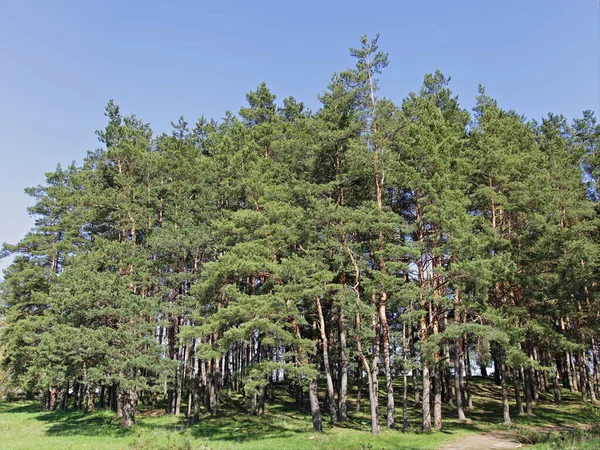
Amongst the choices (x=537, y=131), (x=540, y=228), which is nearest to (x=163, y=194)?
(x=540, y=228)

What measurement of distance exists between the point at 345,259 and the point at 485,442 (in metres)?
10.2

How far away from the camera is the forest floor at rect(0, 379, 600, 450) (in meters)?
17.5

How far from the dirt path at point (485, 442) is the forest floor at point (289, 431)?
0.13 feet

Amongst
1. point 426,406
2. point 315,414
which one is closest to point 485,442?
point 426,406

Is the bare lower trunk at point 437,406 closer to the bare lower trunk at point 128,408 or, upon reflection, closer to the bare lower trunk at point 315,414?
the bare lower trunk at point 315,414

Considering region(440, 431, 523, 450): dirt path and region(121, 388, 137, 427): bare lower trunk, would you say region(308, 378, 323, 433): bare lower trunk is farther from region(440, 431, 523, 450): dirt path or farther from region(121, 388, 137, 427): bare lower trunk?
region(121, 388, 137, 427): bare lower trunk

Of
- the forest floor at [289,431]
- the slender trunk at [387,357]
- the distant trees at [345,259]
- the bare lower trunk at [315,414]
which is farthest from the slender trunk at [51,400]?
the slender trunk at [387,357]

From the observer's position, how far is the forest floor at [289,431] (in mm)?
17531

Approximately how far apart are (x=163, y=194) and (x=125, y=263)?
8.22 metres

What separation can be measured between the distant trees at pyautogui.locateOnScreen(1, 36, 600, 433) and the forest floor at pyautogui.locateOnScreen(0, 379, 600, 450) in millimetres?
1221

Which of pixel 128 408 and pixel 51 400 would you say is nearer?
pixel 128 408

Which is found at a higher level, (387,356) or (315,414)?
(387,356)

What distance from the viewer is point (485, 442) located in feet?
58.2

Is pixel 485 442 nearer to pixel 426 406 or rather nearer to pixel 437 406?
pixel 426 406
